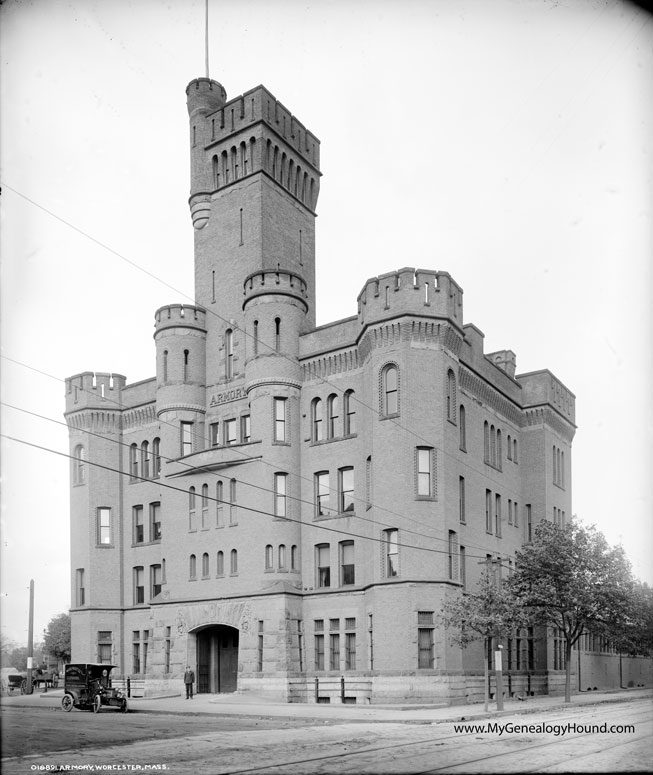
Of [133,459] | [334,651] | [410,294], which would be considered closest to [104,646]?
[133,459]

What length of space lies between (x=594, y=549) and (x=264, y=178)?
26.5 meters

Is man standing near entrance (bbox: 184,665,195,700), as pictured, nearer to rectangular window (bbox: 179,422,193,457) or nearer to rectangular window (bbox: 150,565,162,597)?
rectangular window (bbox: 150,565,162,597)

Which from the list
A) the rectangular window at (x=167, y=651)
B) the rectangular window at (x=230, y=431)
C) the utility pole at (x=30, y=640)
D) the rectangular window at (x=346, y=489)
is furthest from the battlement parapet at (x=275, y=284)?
the utility pole at (x=30, y=640)

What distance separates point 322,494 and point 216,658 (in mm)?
10458

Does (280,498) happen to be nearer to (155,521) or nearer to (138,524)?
(155,521)

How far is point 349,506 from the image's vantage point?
44438 millimetres

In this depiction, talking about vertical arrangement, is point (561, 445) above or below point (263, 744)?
above

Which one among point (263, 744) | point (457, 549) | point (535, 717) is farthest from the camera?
point (457, 549)

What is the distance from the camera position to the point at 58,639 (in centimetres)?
8956

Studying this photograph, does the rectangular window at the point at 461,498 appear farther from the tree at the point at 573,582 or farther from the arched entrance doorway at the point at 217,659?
the arched entrance doorway at the point at 217,659

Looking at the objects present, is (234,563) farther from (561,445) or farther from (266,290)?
(561,445)

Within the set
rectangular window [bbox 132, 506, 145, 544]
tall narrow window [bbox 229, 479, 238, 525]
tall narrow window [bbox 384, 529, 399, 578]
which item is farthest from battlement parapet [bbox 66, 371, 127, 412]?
tall narrow window [bbox 384, 529, 399, 578]

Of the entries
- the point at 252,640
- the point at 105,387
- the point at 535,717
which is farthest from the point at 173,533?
the point at 535,717

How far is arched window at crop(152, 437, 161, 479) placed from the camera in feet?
173
